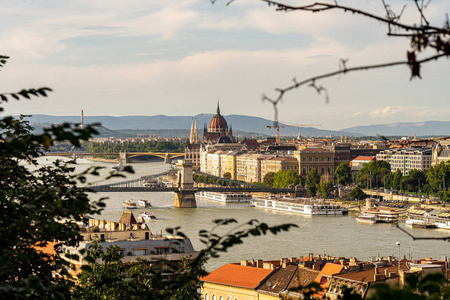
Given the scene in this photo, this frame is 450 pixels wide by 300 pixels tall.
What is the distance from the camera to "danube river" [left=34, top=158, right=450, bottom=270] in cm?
2236

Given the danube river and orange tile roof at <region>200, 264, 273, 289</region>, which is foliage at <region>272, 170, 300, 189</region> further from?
orange tile roof at <region>200, 264, 273, 289</region>

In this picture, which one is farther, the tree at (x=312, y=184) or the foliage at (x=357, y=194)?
the tree at (x=312, y=184)

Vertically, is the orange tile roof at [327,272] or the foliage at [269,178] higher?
the orange tile roof at [327,272]

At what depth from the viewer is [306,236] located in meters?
27.0

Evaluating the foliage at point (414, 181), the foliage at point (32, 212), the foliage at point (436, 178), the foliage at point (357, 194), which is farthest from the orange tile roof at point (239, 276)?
the foliage at point (414, 181)

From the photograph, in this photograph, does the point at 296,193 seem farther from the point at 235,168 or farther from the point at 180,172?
the point at 235,168

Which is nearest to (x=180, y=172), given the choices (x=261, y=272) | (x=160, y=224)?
(x=160, y=224)

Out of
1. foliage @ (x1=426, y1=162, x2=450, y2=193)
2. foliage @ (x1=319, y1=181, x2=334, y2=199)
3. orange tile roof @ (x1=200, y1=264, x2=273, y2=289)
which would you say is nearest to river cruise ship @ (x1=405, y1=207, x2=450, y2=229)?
foliage @ (x1=426, y1=162, x2=450, y2=193)

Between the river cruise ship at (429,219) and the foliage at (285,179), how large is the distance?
1707 centimetres

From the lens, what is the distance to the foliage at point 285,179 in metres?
52.8

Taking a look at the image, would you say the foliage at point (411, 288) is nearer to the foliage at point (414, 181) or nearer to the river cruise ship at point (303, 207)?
the river cruise ship at point (303, 207)

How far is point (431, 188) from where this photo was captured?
45688 millimetres

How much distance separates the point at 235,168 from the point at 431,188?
81.9 feet

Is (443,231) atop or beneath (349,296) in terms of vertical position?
beneath
